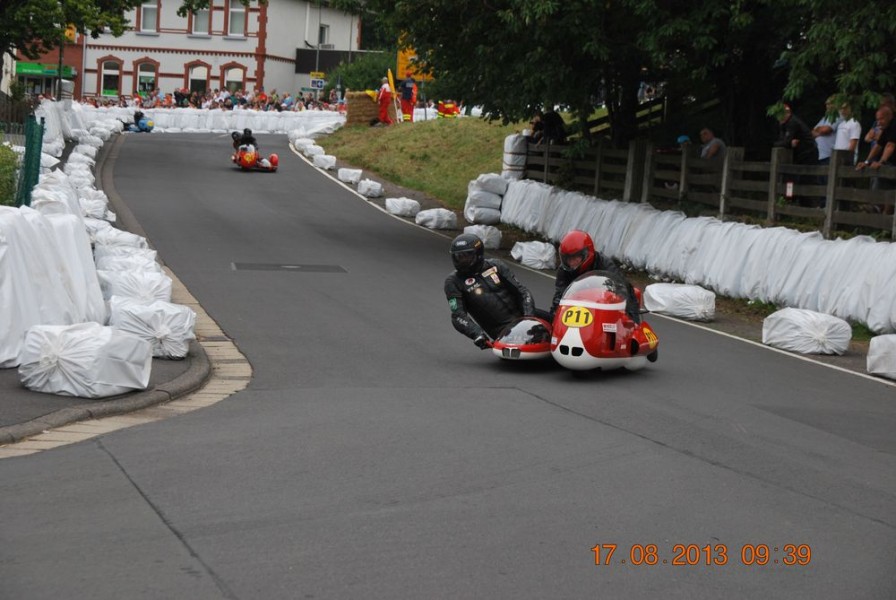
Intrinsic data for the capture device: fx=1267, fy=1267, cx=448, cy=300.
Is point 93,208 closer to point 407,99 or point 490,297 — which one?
point 490,297

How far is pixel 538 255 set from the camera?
21672 mm

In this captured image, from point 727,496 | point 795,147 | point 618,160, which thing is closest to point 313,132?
point 618,160

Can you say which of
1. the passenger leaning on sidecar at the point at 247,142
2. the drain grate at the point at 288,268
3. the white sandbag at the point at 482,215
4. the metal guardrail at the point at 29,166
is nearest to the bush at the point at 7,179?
the metal guardrail at the point at 29,166

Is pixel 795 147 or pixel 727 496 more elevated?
pixel 795 147

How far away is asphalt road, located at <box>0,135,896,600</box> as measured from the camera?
5.66 metres

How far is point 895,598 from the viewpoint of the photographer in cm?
559

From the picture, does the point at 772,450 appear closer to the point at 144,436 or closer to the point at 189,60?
the point at 144,436

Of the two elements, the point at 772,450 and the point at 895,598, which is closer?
the point at 895,598

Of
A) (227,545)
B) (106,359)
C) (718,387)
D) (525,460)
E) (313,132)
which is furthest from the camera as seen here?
(313,132)

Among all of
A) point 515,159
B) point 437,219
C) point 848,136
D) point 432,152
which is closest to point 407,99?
point 432,152

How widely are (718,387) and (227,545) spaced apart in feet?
20.4

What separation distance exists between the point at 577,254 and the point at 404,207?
58.2ft

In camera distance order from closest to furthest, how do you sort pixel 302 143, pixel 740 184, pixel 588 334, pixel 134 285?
1. pixel 588 334
2. pixel 134 285
3. pixel 740 184
4. pixel 302 143

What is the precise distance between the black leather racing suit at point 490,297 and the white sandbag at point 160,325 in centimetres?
245
